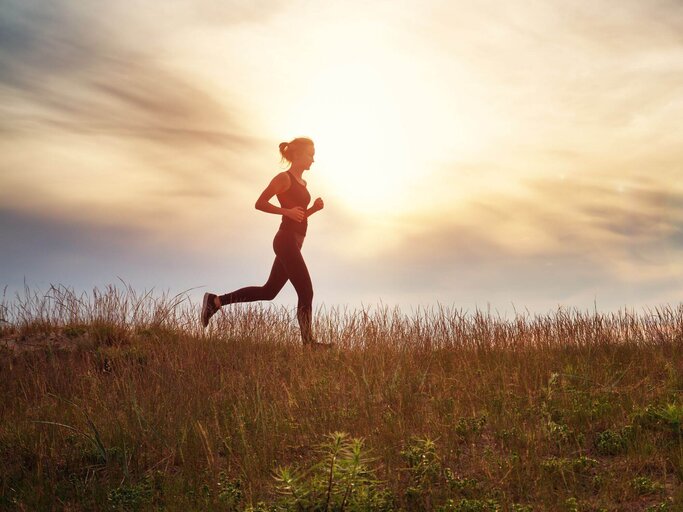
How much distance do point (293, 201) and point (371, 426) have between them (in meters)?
4.97

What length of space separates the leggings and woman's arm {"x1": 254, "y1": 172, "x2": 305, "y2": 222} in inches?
13.7

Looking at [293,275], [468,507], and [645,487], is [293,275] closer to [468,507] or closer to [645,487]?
[468,507]

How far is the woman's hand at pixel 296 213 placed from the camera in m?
10.1

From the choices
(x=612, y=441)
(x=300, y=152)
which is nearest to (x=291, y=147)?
(x=300, y=152)

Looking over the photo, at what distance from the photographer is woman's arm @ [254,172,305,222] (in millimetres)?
10062

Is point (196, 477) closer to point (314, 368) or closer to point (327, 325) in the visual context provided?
point (314, 368)

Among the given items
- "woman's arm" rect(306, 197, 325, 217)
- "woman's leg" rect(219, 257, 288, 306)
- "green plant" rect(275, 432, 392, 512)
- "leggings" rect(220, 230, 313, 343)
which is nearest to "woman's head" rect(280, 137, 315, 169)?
"woman's arm" rect(306, 197, 325, 217)

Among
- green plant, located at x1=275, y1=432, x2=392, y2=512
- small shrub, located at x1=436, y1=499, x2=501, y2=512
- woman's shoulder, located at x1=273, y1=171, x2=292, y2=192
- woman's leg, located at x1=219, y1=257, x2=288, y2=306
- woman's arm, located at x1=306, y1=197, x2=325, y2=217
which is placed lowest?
small shrub, located at x1=436, y1=499, x2=501, y2=512

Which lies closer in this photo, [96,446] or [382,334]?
[96,446]

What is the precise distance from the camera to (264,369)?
9.23 m

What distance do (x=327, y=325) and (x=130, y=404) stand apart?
14.5 feet

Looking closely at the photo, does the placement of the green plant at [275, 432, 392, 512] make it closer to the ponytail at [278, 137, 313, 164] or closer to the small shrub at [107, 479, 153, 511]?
the small shrub at [107, 479, 153, 511]

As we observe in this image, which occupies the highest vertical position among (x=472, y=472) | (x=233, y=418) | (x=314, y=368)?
(x=314, y=368)

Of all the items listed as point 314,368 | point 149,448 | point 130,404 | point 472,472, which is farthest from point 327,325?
point 472,472
